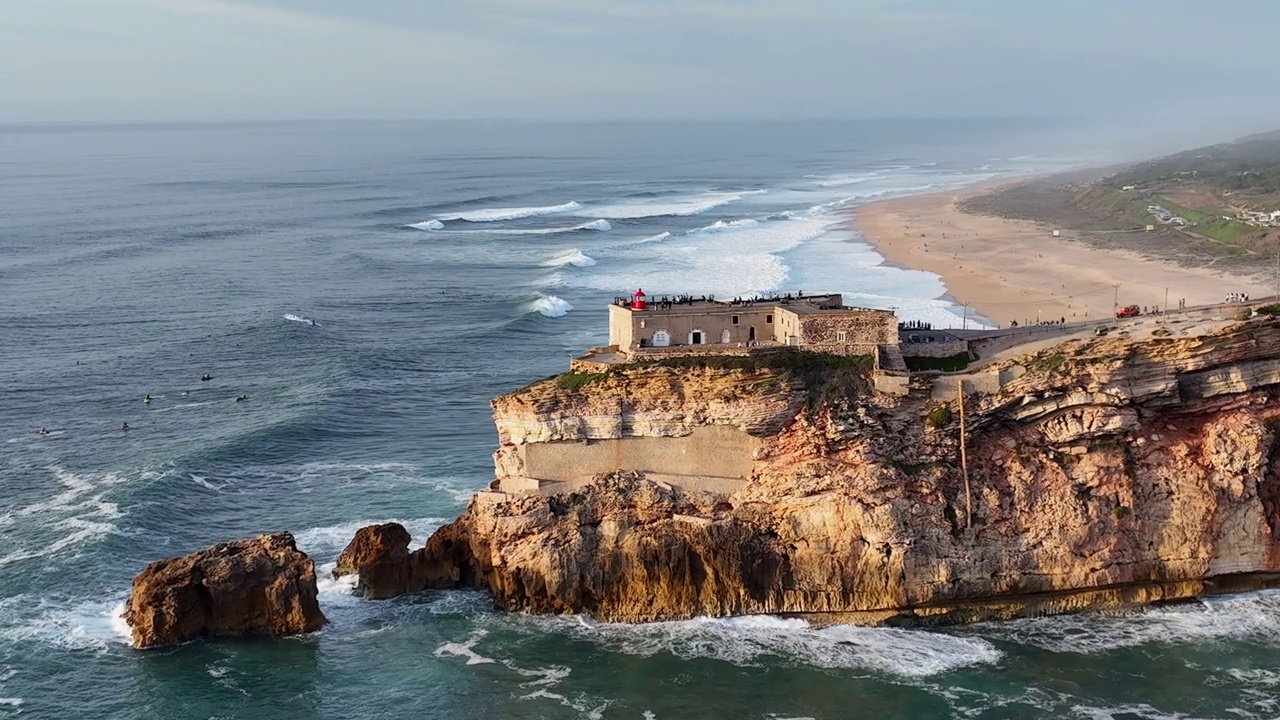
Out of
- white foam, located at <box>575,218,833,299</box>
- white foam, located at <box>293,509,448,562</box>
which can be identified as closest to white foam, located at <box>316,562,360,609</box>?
white foam, located at <box>293,509,448,562</box>

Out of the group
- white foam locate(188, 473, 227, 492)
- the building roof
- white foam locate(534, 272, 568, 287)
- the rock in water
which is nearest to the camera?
the rock in water

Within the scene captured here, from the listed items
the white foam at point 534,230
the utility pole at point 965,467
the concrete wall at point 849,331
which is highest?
the white foam at point 534,230

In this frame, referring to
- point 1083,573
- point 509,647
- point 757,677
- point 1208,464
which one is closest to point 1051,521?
point 1083,573

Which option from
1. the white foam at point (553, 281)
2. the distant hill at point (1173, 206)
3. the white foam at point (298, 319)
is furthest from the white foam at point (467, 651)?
the distant hill at point (1173, 206)

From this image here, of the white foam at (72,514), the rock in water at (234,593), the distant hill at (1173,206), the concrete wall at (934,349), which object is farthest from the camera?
the distant hill at (1173,206)

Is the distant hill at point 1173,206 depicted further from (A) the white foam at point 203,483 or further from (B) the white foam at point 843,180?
(A) the white foam at point 203,483

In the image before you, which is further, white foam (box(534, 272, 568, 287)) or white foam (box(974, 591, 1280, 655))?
white foam (box(534, 272, 568, 287))

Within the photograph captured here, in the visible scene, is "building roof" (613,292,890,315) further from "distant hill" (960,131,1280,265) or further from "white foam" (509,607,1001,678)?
"distant hill" (960,131,1280,265)
